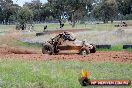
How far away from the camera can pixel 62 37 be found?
25.4 metres

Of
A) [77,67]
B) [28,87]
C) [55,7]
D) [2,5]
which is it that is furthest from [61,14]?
[28,87]

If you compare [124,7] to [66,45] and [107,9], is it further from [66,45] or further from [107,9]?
[66,45]

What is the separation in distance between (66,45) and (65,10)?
79783mm

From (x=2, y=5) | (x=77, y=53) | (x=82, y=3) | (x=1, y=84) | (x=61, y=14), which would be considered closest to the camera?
(x=1, y=84)

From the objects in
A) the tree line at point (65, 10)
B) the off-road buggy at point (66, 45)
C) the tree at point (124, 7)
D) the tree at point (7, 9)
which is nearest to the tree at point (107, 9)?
the tree line at point (65, 10)

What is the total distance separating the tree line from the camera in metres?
93.4

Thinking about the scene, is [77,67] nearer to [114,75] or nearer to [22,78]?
[114,75]

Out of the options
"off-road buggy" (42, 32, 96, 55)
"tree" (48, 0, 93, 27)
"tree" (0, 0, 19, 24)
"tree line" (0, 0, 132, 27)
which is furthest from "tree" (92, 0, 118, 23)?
"off-road buggy" (42, 32, 96, 55)

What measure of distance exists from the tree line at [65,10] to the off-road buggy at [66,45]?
2382 inches

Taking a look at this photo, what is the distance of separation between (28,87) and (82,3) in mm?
82828

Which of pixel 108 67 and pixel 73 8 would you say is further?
pixel 73 8

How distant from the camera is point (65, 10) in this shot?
104 meters

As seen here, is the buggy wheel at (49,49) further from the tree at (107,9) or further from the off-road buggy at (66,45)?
the tree at (107,9)

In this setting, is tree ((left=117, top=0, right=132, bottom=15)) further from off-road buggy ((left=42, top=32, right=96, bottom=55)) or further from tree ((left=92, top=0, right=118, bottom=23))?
off-road buggy ((left=42, top=32, right=96, bottom=55))
